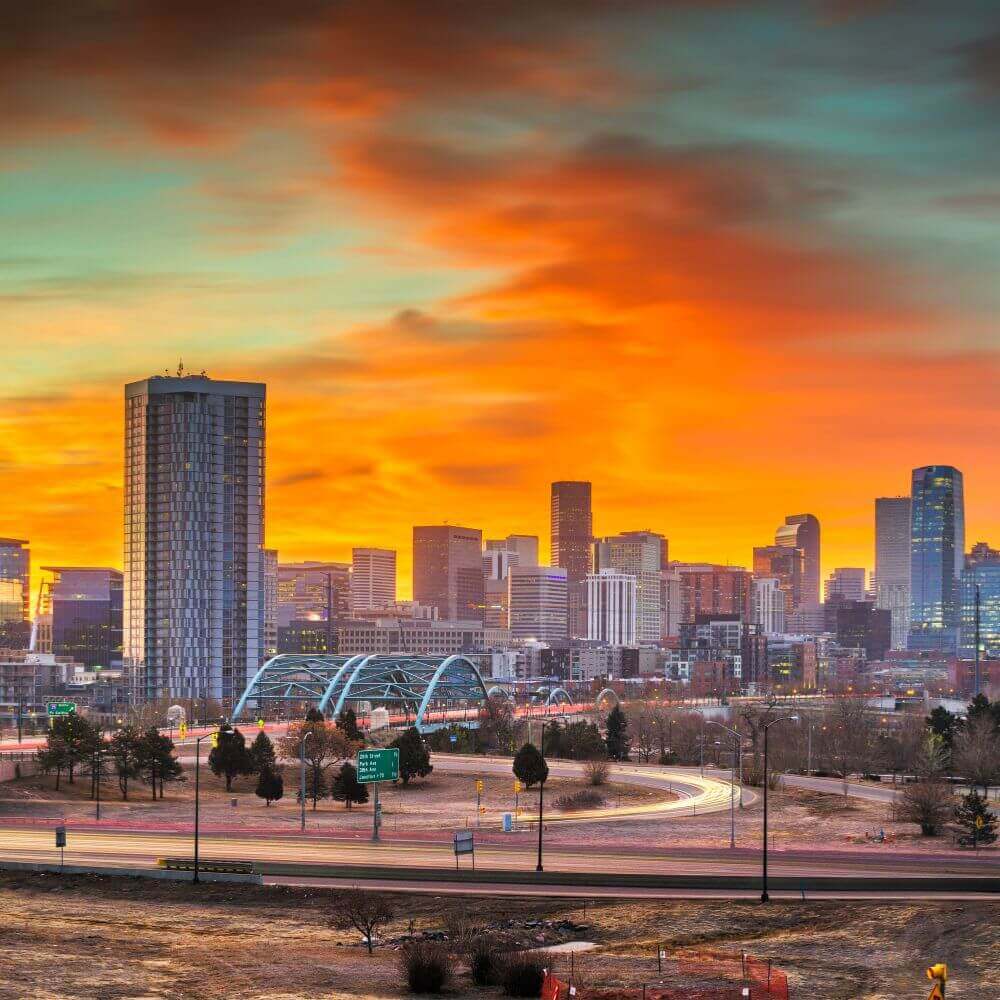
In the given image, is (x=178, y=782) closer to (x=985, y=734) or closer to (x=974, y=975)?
(x=985, y=734)

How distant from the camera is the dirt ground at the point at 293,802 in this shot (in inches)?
4382

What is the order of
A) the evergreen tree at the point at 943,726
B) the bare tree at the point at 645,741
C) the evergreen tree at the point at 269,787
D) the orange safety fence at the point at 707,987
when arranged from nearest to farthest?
the orange safety fence at the point at 707,987
the evergreen tree at the point at 269,787
the evergreen tree at the point at 943,726
the bare tree at the point at 645,741

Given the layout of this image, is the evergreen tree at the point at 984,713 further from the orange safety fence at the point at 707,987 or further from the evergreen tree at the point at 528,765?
the orange safety fence at the point at 707,987

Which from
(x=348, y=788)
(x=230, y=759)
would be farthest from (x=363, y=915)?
(x=230, y=759)

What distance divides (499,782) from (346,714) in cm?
2816

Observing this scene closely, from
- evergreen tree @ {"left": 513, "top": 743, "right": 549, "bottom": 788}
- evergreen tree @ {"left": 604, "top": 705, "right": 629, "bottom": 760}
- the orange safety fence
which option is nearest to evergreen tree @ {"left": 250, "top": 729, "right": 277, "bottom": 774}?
evergreen tree @ {"left": 513, "top": 743, "right": 549, "bottom": 788}

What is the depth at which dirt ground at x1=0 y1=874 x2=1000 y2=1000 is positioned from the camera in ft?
196

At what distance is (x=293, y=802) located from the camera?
417 ft

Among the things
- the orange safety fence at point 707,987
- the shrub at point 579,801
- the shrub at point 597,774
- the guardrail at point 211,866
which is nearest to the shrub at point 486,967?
the orange safety fence at point 707,987

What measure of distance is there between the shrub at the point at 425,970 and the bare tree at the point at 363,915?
5737 millimetres

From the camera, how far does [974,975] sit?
6075 centimetres

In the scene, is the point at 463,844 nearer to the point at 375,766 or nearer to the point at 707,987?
the point at 375,766

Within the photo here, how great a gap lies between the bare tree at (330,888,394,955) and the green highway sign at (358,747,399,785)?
28.1 meters

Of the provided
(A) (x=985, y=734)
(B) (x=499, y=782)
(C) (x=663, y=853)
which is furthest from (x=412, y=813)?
(A) (x=985, y=734)
